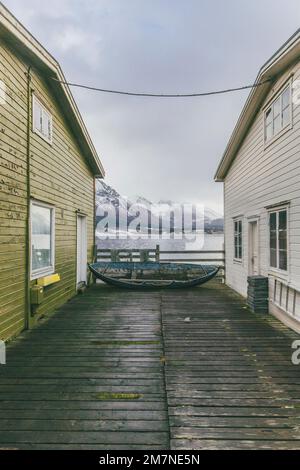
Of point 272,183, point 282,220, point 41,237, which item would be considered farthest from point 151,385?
point 272,183

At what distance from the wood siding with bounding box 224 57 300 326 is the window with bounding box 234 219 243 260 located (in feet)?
0.89

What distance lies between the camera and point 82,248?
10094mm

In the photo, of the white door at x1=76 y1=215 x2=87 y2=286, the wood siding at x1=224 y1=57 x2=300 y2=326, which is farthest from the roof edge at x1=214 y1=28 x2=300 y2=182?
the white door at x1=76 y1=215 x2=87 y2=286

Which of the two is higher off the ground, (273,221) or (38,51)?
(38,51)

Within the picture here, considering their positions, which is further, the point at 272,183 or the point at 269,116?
the point at 269,116

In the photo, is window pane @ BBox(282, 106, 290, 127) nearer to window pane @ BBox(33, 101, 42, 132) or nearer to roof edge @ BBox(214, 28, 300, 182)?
roof edge @ BBox(214, 28, 300, 182)

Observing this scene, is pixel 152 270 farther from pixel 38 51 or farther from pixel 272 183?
pixel 38 51

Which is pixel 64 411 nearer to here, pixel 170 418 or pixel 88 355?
pixel 170 418

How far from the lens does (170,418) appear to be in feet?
9.04

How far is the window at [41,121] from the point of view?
6027 millimetres

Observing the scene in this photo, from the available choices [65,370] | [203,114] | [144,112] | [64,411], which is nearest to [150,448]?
[64,411]

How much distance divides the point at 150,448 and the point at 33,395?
1.50 meters

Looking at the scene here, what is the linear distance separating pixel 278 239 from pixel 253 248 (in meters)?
1.88

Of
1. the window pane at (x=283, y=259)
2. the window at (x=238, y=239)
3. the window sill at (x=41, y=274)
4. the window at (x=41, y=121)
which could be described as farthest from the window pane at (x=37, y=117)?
the window at (x=238, y=239)
